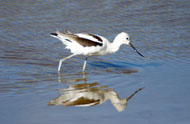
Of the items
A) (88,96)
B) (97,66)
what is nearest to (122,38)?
(97,66)

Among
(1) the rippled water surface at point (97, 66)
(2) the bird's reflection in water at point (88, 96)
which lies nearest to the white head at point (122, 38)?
(1) the rippled water surface at point (97, 66)

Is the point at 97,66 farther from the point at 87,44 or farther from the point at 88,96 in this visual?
the point at 88,96

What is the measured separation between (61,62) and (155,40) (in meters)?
2.94

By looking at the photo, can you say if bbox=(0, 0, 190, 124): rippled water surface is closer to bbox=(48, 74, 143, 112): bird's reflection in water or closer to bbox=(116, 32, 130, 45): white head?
bbox=(48, 74, 143, 112): bird's reflection in water

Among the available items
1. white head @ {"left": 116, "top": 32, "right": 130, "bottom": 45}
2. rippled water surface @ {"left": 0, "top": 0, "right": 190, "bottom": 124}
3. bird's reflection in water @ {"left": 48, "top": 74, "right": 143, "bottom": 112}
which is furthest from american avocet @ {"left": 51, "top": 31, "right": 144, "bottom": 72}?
bird's reflection in water @ {"left": 48, "top": 74, "right": 143, "bottom": 112}

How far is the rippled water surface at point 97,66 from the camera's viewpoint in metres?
5.25

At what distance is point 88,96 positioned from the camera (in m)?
6.03

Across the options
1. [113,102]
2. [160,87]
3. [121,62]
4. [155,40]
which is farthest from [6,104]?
[155,40]

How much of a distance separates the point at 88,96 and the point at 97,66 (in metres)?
2.06

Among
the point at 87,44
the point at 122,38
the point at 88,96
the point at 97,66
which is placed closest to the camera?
the point at 88,96

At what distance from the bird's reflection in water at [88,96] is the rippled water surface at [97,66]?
15 mm

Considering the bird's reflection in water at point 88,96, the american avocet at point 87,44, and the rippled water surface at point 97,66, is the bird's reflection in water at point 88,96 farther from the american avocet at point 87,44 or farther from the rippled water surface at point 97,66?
the american avocet at point 87,44

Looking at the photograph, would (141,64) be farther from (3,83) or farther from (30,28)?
(30,28)

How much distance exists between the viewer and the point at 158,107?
551 centimetres
